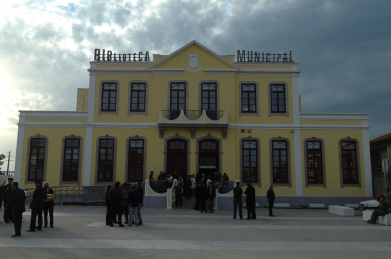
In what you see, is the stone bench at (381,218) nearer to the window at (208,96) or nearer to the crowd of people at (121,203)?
the crowd of people at (121,203)

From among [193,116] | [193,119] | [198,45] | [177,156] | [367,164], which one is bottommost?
[367,164]

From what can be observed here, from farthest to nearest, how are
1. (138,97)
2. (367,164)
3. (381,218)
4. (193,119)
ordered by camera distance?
(138,97)
(367,164)
(193,119)
(381,218)

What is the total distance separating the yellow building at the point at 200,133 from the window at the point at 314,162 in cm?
7

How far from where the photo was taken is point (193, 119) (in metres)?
24.3

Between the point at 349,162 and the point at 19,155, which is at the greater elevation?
the point at 19,155

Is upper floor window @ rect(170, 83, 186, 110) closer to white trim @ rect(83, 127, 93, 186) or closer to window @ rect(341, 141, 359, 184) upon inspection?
white trim @ rect(83, 127, 93, 186)

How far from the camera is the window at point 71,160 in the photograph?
969 inches

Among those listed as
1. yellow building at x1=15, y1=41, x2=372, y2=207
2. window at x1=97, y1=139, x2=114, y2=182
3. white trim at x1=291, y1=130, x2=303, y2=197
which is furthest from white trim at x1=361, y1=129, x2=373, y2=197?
window at x1=97, y1=139, x2=114, y2=182

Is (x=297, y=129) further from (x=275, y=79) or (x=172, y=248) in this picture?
(x=172, y=248)

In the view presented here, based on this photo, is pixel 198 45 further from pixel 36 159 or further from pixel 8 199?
pixel 8 199

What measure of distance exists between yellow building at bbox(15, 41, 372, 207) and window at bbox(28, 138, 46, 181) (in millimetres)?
67

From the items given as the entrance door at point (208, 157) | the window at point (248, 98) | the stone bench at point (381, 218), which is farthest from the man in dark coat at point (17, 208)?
the window at point (248, 98)

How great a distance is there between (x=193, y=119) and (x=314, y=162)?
8.69 meters

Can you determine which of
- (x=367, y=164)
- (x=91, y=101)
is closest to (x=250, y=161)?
(x=367, y=164)
